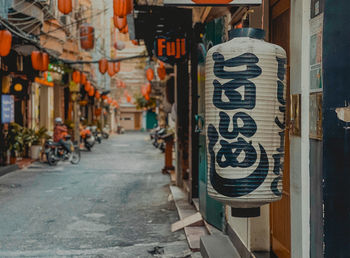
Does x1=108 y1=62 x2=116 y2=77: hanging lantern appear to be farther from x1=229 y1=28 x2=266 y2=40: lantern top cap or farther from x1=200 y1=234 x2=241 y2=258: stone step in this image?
x1=229 y1=28 x2=266 y2=40: lantern top cap

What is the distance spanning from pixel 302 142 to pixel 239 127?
0.53 meters

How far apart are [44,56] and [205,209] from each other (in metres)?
9.99

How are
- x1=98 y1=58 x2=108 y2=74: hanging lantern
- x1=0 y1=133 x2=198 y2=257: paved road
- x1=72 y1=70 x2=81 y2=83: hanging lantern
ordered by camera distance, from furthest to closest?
1. x1=72 y1=70 x2=81 y2=83: hanging lantern
2. x1=98 y1=58 x2=108 y2=74: hanging lantern
3. x1=0 y1=133 x2=198 y2=257: paved road

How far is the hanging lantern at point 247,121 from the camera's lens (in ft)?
12.8

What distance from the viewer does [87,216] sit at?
973cm

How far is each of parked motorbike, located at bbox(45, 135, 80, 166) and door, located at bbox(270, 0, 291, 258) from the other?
15267 mm

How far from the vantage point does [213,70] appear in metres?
4.04

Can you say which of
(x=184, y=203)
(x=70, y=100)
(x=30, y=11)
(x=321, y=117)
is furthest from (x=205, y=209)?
(x=70, y=100)

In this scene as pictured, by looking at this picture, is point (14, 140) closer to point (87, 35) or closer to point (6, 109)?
point (6, 109)

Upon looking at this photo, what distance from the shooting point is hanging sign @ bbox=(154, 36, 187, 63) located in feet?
35.1

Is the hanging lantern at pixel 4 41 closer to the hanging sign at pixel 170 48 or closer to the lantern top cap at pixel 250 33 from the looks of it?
the hanging sign at pixel 170 48

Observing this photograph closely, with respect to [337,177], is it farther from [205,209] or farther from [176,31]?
[176,31]

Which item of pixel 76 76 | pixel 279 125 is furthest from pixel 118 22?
pixel 76 76

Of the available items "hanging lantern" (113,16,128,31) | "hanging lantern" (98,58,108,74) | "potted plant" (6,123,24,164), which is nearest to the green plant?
"potted plant" (6,123,24,164)
